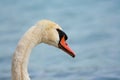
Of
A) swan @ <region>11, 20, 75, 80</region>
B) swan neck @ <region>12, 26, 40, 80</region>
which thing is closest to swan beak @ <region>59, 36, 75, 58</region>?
swan @ <region>11, 20, 75, 80</region>

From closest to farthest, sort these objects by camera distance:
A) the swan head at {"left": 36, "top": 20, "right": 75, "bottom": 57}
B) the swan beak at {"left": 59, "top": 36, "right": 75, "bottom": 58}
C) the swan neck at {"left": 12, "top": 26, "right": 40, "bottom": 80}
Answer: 1. the swan neck at {"left": 12, "top": 26, "right": 40, "bottom": 80}
2. the swan head at {"left": 36, "top": 20, "right": 75, "bottom": 57}
3. the swan beak at {"left": 59, "top": 36, "right": 75, "bottom": 58}

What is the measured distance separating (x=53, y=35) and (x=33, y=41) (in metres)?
0.36

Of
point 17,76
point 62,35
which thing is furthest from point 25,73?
point 62,35

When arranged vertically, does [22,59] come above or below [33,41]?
below

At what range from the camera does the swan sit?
468 cm

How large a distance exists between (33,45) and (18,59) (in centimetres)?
30

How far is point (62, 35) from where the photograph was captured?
5.27 m

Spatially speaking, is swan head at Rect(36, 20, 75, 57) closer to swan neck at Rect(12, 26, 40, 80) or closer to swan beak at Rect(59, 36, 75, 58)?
swan beak at Rect(59, 36, 75, 58)

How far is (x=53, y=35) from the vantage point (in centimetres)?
515

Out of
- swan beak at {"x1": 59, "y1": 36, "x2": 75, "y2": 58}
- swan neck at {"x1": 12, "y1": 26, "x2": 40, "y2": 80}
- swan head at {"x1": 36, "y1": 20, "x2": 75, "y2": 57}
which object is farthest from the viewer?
swan beak at {"x1": 59, "y1": 36, "x2": 75, "y2": 58}

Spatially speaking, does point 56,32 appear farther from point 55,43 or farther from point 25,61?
point 25,61

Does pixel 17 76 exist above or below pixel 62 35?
below

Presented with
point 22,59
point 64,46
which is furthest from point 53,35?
point 22,59

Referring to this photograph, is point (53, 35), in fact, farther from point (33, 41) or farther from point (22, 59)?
point (22, 59)
